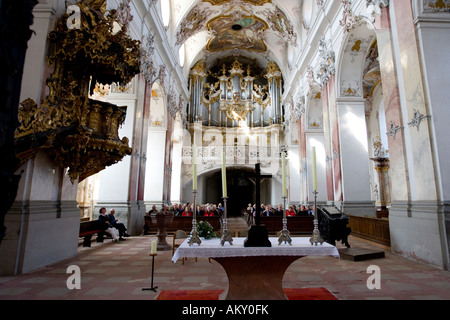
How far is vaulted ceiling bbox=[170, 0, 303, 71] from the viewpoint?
13148 millimetres

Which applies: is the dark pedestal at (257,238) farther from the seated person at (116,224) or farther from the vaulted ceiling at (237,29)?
the vaulted ceiling at (237,29)

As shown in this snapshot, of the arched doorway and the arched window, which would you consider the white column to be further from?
the arched doorway

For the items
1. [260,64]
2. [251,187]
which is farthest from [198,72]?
[251,187]

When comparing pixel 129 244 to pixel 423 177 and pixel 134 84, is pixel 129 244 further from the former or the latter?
pixel 423 177

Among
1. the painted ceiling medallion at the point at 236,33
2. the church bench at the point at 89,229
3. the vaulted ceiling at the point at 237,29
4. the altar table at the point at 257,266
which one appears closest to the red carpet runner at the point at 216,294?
the altar table at the point at 257,266

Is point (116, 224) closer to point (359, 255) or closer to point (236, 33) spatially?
point (359, 255)

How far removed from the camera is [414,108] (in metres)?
5.34

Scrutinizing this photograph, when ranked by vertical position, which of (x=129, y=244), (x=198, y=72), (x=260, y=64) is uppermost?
(x=260, y=64)

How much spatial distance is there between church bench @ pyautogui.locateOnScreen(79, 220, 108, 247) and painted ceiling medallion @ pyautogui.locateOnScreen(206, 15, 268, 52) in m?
12.9

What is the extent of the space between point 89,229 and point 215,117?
13.7 metres

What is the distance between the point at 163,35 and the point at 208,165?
7.92m

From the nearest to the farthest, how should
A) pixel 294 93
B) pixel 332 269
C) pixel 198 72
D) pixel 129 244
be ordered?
pixel 332 269 < pixel 129 244 < pixel 294 93 < pixel 198 72

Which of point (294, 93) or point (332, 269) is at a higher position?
point (294, 93)
